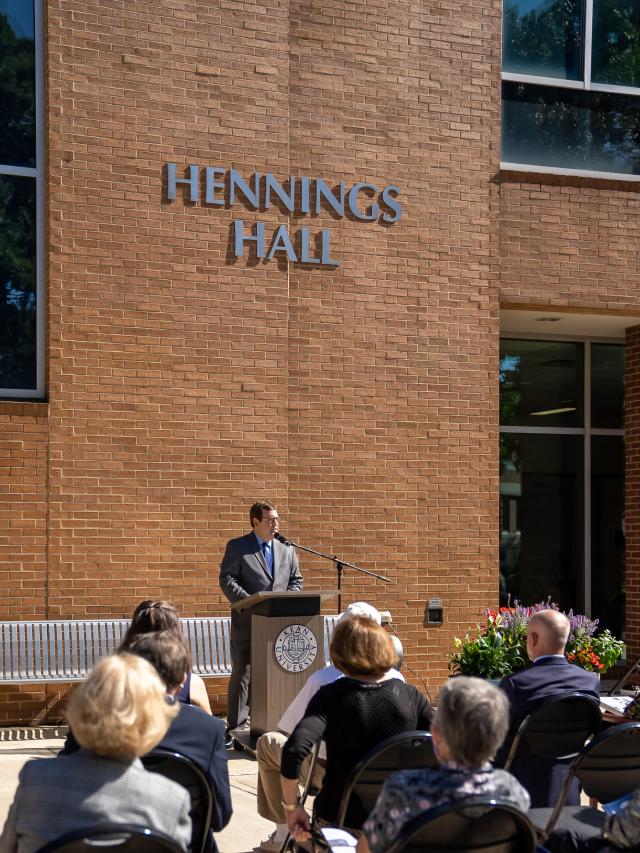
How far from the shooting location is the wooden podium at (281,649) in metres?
8.16

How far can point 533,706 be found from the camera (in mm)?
4793

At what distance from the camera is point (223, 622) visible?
32.8 feet

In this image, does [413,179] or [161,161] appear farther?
[413,179]

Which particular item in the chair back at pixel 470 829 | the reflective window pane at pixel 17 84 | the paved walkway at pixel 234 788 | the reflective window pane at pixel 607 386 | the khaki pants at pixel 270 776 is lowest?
the paved walkway at pixel 234 788

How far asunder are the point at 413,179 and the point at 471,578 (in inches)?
155

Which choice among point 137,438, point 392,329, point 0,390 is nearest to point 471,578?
point 392,329

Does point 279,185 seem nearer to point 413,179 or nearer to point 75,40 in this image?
point 413,179

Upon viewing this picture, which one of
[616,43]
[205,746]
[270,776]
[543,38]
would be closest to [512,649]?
[270,776]

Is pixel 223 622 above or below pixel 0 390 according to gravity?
below

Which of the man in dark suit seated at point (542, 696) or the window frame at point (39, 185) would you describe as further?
the window frame at point (39, 185)

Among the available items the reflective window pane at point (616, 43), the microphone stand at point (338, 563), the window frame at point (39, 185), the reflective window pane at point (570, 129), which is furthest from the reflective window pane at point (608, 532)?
the window frame at point (39, 185)

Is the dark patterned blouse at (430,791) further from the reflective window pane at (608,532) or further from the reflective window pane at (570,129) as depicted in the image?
the reflective window pane at (608,532)

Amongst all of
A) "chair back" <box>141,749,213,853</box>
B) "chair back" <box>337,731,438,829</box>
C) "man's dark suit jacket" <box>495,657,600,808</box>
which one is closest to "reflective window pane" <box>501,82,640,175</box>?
"man's dark suit jacket" <box>495,657,600,808</box>

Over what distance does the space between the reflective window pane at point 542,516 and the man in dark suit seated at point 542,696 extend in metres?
7.73
